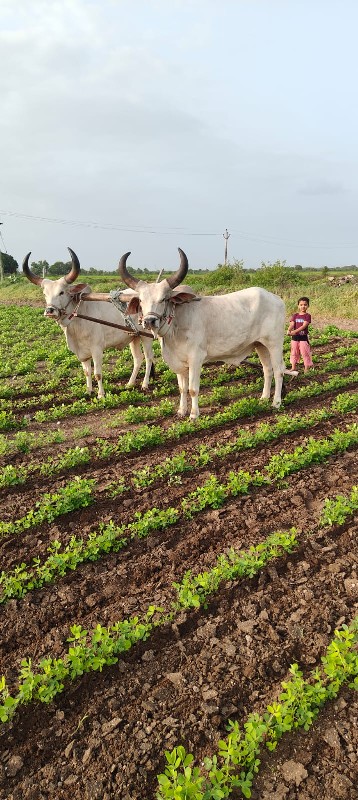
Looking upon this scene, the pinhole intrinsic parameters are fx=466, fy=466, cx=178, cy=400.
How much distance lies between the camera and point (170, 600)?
4.29 metres

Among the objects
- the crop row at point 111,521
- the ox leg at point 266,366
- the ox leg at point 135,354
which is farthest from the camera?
the ox leg at point 135,354

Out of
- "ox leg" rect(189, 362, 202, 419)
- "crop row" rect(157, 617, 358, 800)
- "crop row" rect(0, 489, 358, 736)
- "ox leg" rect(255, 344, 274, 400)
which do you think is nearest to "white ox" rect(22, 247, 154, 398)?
"ox leg" rect(189, 362, 202, 419)

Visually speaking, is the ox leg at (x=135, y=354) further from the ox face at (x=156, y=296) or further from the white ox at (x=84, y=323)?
the ox face at (x=156, y=296)

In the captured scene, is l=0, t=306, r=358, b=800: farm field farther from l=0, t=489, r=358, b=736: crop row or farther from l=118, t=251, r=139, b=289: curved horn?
l=118, t=251, r=139, b=289: curved horn

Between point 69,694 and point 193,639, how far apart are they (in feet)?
3.44

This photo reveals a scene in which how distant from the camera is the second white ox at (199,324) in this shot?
25.1ft

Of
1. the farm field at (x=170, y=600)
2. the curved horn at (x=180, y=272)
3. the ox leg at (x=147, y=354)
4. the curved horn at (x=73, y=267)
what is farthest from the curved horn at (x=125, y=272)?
the ox leg at (x=147, y=354)

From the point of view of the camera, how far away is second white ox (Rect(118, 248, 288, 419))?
766 centimetres

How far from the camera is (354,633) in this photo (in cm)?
384

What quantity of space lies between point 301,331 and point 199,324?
13.7 feet

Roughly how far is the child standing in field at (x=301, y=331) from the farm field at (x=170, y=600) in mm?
3763

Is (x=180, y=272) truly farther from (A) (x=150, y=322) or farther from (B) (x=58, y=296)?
(B) (x=58, y=296)

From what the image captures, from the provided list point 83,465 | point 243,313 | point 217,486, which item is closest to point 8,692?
point 217,486

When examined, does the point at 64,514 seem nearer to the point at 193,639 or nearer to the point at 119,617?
the point at 119,617
